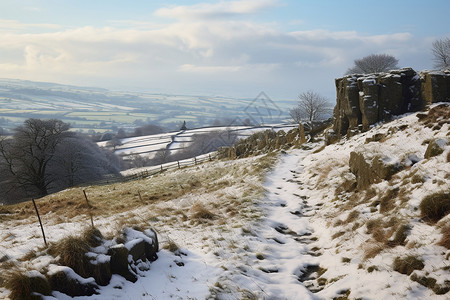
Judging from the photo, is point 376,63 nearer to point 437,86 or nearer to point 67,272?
point 437,86

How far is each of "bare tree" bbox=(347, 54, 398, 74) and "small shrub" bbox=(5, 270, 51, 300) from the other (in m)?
72.4

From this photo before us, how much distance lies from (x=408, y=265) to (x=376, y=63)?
7111 centimetres

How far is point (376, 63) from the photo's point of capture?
64812 mm

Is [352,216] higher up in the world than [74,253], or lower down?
lower down

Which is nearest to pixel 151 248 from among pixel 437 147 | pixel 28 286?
pixel 28 286

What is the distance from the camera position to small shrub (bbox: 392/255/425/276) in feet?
18.3

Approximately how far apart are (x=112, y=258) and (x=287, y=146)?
89.0ft

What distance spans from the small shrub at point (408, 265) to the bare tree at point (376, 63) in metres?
68.1

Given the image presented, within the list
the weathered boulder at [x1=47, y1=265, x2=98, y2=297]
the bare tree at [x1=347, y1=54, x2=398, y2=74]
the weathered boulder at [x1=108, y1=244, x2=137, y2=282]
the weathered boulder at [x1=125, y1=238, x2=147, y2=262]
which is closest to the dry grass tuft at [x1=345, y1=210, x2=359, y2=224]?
the weathered boulder at [x1=125, y1=238, x2=147, y2=262]

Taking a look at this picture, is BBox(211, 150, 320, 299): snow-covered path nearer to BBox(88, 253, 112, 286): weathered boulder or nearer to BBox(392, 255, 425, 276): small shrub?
BBox(392, 255, 425, 276): small shrub

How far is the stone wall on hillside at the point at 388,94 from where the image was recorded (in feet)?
62.5

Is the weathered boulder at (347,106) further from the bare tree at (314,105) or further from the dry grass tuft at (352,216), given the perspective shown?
the bare tree at (314,105)

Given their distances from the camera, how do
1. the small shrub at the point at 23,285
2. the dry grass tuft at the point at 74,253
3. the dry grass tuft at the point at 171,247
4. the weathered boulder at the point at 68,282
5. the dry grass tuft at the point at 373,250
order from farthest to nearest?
the dry grass tuft at the point at 171,247 < the dry grass tuft at the point at 373,250 < the dry grass tuft at the point at 74,253 < the weathered boulder at the point at 68,282 < the small shrub at the point at 23,285

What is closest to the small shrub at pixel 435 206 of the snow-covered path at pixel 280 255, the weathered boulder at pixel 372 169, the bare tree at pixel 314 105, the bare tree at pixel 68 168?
the weathered boulder at pixel 372 169
